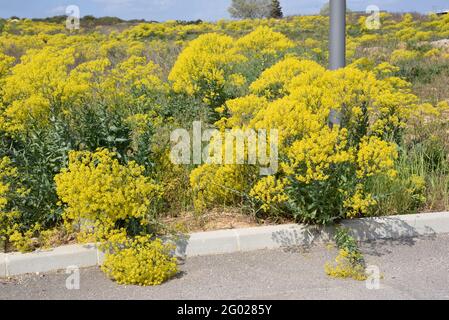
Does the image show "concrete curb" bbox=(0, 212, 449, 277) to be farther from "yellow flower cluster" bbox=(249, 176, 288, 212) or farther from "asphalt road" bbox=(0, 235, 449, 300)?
"yellow flower cluster" bbox=(249, 176, 288, 212)

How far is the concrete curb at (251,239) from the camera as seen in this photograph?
152 inches

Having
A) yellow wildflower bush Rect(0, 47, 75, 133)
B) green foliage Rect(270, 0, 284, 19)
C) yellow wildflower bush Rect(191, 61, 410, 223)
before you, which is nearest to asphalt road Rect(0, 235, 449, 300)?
yellow wildflower bush Rect(191, 61, 410, 223)

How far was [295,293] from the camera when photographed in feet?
11.2

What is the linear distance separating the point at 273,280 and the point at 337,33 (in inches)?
96.0

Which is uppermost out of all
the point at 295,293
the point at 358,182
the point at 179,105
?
the point at 179,105

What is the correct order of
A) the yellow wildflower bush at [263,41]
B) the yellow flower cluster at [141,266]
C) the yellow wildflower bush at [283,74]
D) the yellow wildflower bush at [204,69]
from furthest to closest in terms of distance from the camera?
the yellow wildflower bush at [263,41], the yellow wildflower bush at [204,69], the yellow wildflower bush at [283,74], the yellow flower cluster at [141,266]

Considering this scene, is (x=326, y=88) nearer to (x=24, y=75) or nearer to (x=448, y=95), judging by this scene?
(x=24, y=75)

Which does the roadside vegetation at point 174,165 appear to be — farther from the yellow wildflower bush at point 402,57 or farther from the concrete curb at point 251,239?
the yellow wildflower bush at point 402,57

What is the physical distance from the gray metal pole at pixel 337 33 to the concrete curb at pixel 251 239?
1.51m

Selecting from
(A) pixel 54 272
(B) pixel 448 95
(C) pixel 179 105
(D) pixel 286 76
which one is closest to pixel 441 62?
(B) pixel 448 95

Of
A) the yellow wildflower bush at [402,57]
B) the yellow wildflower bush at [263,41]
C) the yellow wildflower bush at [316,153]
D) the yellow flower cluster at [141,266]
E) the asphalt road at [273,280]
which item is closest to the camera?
the asphalt road at [273,280]

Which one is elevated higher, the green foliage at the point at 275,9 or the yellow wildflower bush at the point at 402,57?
the green foliage at the point at 275,9

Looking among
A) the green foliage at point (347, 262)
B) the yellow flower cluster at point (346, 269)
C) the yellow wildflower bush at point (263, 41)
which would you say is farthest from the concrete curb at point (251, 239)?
the yellow wildflower bush at point (263, 41)

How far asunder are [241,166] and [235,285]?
118cm
